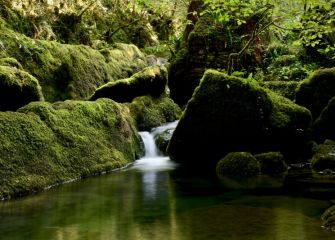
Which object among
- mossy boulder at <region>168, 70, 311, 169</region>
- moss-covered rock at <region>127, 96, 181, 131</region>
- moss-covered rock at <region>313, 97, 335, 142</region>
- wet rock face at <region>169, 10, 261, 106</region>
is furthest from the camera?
wet rock face at <region>169, 10, 261, 106</region>

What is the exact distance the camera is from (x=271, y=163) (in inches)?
394

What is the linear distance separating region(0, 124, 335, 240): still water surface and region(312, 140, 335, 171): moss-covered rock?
2.70m

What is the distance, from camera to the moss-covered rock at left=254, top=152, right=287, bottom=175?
9898mm

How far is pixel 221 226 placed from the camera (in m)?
5.31

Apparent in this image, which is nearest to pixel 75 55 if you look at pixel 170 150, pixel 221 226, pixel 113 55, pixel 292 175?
pixel 113 55

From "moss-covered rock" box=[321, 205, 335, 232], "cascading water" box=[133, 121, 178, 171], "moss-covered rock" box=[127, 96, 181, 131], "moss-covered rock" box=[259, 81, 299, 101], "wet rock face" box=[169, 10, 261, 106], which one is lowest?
"moss-covered rock" box=[321, 205, 335, 232]

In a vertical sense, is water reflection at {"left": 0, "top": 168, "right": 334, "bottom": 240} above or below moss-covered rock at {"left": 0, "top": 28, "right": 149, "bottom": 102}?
below

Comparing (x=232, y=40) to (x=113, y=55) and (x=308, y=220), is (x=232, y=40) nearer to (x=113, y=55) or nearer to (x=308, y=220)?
(x=113, y=55)

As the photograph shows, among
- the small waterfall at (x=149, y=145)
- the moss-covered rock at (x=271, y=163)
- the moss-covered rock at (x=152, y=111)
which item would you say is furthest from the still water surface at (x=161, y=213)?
the moss-covered rock at (x=152, y=111)

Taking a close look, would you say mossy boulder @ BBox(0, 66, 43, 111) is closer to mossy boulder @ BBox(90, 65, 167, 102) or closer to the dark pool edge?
the dark pool edge

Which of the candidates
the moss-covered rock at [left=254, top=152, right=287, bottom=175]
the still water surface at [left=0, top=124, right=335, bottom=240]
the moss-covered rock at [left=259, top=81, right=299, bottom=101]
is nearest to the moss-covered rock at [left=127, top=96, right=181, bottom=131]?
the moss-covered rock at [left=259, top=81, right=299, bottom=101]

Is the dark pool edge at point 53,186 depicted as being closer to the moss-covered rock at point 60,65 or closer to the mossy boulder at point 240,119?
the mossy boulder at point 240,119

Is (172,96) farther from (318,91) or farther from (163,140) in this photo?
(318,91)

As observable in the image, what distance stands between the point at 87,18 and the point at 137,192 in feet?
47.9
